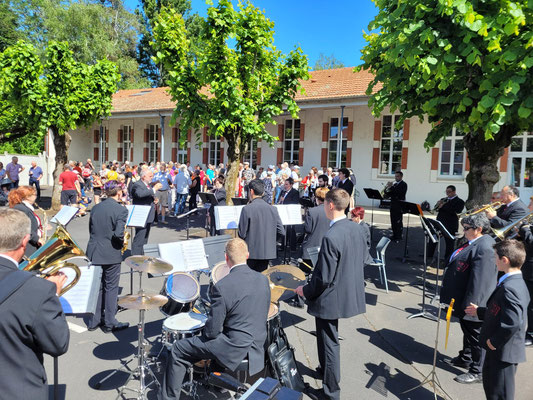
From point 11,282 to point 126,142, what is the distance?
2737cm

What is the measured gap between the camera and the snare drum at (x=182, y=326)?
139 inches

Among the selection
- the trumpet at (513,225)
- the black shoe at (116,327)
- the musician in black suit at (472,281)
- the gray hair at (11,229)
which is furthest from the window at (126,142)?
the gray hair at (11,229)

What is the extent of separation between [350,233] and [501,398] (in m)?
1.74

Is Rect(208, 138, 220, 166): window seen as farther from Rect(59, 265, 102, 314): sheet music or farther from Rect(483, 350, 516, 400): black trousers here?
Rect(483, 350, 516, 400): black trousers

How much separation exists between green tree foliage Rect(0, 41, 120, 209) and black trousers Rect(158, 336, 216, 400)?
12192 millimetres

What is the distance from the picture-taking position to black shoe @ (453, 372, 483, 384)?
158 inches

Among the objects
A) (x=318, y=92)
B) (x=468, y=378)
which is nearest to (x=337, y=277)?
(x=468, y=378)

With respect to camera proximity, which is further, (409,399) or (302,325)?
(302,325)

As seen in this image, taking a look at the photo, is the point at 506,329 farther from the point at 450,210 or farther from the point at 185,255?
the point at 450,210

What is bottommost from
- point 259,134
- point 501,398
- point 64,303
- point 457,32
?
point 501,398

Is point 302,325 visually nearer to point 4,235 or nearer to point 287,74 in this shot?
point 4,235

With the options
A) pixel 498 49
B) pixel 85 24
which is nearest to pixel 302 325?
pixel 498 49

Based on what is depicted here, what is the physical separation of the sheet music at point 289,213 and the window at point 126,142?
22.4 metres

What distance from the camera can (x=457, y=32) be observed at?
5.40 meters
